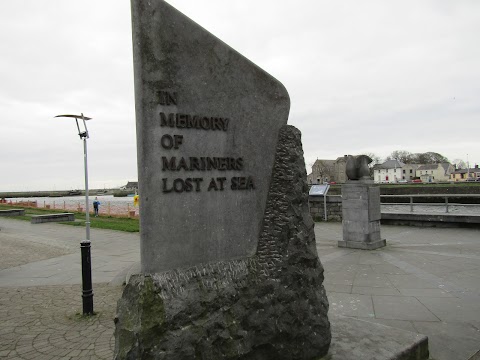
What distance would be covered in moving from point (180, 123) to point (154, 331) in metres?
1.52

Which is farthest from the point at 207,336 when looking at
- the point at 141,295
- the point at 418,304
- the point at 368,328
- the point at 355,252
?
the point at 355,252

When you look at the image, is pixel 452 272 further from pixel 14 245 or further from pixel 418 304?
pixel 14 245

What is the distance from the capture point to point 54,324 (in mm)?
4961

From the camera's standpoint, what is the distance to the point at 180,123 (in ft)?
8.94

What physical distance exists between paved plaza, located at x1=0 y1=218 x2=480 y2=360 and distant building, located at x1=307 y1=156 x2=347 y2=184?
301 feet

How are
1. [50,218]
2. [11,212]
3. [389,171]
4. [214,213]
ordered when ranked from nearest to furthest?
[214,213] → [50,218] → [11,212] → [389,171]

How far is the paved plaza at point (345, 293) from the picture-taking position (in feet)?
13.9

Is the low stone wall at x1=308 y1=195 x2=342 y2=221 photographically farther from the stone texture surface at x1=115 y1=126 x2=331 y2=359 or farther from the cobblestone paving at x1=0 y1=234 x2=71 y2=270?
the stone texture surface at x1=115 y1=126 x2=331 y2=359

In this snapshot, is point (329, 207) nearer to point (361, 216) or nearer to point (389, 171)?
point (361, 216)

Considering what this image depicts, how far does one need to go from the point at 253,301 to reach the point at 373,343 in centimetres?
143

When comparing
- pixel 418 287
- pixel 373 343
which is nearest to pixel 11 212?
pixel 418 287

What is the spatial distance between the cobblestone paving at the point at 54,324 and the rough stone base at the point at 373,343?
248cm

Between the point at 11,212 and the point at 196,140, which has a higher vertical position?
the point at 196,140

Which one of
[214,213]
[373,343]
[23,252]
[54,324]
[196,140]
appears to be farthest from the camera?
[23,252]
